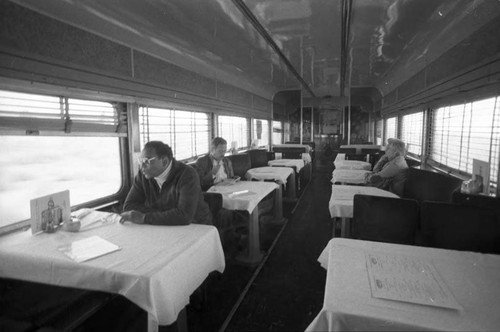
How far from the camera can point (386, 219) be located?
7.61ft

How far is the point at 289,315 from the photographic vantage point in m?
2.47

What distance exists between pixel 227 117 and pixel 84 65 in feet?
13.3

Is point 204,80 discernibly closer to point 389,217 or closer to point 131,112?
point 131,112

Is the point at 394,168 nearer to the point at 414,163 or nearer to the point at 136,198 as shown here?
the point at 414,163

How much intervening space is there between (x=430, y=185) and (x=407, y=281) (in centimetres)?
258

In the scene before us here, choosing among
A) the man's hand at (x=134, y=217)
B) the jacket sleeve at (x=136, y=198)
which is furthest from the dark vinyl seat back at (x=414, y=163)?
the man's hand at (x=134, y=217)

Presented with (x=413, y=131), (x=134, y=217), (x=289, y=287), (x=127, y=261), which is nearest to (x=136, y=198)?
(x=134, y=217)

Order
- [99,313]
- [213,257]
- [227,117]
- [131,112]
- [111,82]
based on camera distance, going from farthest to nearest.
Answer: [227,117] → [131,112] → [111,82] → [99,313] → [213,257]

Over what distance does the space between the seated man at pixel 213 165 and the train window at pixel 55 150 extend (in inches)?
41.8

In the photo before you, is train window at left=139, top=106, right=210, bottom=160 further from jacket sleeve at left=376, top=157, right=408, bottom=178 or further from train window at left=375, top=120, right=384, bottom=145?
train window at left=375, top=120, right=384, bottom=145

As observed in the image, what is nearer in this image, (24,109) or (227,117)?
(24,109)

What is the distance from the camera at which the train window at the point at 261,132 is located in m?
8.55

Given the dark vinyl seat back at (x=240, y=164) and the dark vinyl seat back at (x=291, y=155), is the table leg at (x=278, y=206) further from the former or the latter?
the dark vinyl seat back at (x=291, y=155)

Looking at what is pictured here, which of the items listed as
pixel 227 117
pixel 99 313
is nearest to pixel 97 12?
pixel 99 313
